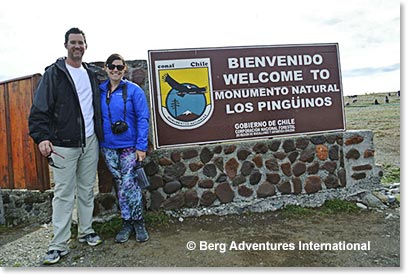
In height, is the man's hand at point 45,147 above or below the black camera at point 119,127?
below

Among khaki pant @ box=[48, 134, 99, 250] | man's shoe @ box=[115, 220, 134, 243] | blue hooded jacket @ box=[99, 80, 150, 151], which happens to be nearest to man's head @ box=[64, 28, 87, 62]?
blue hooded jacket @ box=[99, 80, 150, 151]

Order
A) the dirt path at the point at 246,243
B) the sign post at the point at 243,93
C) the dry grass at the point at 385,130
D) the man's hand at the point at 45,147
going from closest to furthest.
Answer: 1. the man's hand at the point at 45,147
2. the dirt path at the point at 246,243
3. the sign post at the point at 243,93
4. the dry grass at the point at 385,130

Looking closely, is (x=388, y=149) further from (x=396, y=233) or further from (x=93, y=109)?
(x=93, y=109)

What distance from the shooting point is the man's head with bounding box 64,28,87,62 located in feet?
10.3

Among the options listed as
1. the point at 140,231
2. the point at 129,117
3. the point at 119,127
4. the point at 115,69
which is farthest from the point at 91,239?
the point at 115,69

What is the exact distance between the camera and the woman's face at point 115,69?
323cm

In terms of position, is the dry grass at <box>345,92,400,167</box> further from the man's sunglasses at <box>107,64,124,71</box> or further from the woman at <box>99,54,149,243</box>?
the man's sunglasses at <box>107,64,124,71</box>

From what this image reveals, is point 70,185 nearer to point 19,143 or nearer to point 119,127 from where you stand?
point 119,127

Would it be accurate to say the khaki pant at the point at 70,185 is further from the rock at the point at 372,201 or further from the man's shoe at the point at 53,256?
the rock at the point at 372,201

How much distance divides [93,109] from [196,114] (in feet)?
4.18

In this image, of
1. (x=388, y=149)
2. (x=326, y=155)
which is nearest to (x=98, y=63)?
(x=326, y=155)

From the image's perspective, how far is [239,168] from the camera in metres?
4.19

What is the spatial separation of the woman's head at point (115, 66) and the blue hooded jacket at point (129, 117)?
9 cm

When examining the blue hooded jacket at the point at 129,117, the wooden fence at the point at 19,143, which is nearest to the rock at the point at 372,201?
the blue hooded jacket at the point at 129,117
